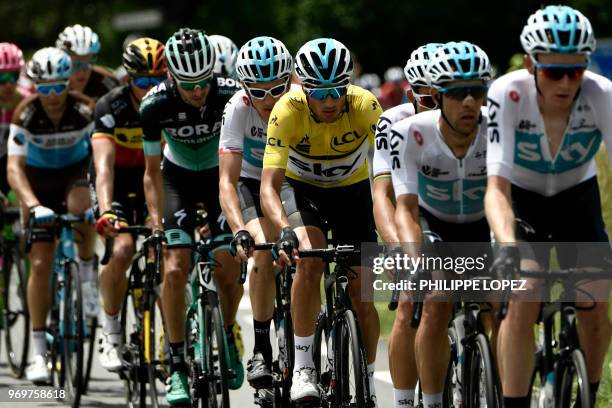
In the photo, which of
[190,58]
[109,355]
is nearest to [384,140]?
[190,58]

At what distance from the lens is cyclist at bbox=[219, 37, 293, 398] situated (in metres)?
8.44

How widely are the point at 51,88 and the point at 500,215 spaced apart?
5066mm

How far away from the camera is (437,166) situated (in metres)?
7.29

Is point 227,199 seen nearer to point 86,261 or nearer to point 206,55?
point 206,55

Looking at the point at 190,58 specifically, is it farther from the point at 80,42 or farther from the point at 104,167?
the point at 80,42

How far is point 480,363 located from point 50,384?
4.43 metres

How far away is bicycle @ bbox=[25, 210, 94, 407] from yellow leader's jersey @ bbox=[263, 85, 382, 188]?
6.86ft

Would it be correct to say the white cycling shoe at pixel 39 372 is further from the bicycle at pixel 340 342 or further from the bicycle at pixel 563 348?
the bicycle at pixel 563 348

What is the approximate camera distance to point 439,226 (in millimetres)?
7473

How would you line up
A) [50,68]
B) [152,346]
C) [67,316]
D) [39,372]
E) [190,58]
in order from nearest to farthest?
[190,58], [152,346], [67,316], [39,372], [50,68]

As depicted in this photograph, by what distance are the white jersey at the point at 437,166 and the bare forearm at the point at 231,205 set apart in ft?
3.67

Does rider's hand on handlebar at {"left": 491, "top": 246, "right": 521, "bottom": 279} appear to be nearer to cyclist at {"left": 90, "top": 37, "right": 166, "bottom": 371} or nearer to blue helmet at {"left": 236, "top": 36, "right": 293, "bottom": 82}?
blue helmet at {"left": 236, "top": 36, "right": 293, "bottom": 82}

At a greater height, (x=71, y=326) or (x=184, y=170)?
(x=184, y=170)

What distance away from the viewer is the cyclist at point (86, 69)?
41.0 ft
